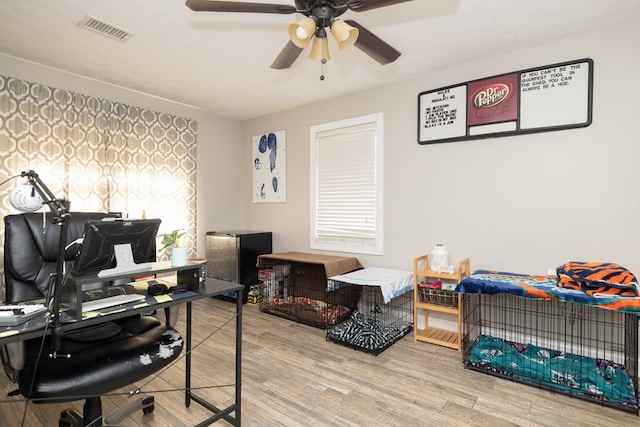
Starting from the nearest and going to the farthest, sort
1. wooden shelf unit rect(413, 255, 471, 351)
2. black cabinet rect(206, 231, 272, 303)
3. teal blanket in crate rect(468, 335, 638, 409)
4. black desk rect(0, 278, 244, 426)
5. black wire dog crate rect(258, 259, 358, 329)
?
black desk rect(0, 278, 244, 426) < teal blanket in crate rect(468, 335, 638, 409) < wooden shelf unit rect(413, 255, 471, 351) < black wire dog crate rect(258, 259, 358, 329) < black cabinet rect(206, 231, 272, 303)

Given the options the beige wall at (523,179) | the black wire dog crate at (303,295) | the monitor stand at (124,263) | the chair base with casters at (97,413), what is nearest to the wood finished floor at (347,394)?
the chair base with casters at (97,413)

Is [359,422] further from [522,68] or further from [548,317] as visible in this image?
[522,68]

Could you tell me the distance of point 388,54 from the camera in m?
2.13

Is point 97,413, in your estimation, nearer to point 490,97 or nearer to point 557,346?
point 557,346

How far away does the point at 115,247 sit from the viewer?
61.2 inches

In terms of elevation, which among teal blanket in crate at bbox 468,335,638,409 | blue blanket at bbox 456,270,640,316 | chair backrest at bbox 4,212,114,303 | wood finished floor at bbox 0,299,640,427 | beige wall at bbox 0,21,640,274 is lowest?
wood finished floor at bbox 0,299,640,427

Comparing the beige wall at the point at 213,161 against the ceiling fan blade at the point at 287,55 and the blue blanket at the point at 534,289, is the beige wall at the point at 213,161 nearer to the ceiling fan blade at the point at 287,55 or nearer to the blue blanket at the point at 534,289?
the ceiling fan blade at the point at 287,55

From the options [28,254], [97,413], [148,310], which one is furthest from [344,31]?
[97,413]

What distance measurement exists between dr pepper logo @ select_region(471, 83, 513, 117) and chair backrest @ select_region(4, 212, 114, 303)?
3201mm

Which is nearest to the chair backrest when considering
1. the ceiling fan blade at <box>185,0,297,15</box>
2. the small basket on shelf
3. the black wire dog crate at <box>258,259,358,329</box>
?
the ceiling fan blade at <box>185,0,297,15</box>

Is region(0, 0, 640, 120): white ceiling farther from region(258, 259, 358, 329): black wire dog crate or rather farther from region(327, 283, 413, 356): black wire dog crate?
region(327, 283, 413, 356): black wire dog crate

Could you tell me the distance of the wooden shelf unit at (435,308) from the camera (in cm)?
286

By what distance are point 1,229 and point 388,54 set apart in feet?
11.3

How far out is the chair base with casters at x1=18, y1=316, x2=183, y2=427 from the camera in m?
1.37
